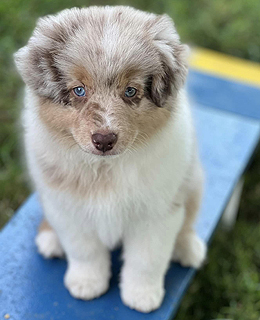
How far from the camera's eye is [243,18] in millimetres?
4836

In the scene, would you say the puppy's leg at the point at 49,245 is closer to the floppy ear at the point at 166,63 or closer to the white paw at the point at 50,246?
the white paw at the point at 50,246

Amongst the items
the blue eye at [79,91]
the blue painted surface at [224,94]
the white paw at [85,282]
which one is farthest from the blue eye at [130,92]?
the blue painted surface at [224,94]

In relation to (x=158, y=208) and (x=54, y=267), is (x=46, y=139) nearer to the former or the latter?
(x=158, y=208)

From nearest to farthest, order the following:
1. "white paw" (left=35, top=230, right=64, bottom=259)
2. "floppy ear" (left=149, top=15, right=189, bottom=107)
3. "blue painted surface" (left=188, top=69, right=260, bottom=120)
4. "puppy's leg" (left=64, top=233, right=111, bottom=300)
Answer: "floppy ear" (left=149, top=15, right=189, bottom=107) → "puppy's leg" (left=64, top=233, right=111, bottom=300) → "white paw" (left=35, top=230, right=64, bottom=259) → "blue painted surface" (left=188, top=69, right=260, bottom=120)

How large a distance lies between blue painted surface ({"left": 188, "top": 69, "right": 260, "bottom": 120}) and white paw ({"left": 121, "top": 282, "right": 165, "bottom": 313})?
1.69m

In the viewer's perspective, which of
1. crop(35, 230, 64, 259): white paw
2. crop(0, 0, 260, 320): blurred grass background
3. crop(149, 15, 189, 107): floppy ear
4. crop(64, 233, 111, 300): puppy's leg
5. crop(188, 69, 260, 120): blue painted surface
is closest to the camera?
crop(149, 15, 189, 107): floppy ear

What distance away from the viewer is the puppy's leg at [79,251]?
6.69 feet

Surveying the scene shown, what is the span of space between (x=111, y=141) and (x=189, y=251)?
42.4 inches

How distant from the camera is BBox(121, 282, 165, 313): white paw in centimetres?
226

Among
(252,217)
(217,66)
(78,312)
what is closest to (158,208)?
(78,312)

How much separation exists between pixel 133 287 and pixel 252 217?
1.58 meters

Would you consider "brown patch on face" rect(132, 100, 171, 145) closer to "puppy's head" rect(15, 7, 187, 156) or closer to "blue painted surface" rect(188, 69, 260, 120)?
"puppy's head" rect(15, 7, 187, 156)

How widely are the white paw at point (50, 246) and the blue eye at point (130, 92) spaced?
1.05 m

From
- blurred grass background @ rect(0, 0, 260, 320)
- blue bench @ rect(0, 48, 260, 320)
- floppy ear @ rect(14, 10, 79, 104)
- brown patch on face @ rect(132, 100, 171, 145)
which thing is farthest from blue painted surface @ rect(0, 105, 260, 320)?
floppy ear @ rect(14, 10, 79, 104)
